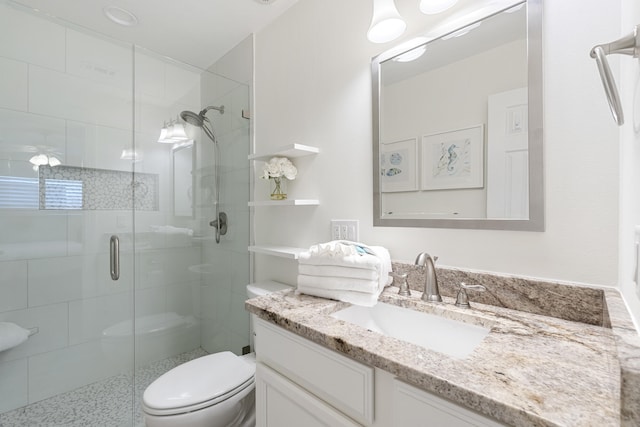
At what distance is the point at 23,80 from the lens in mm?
1541

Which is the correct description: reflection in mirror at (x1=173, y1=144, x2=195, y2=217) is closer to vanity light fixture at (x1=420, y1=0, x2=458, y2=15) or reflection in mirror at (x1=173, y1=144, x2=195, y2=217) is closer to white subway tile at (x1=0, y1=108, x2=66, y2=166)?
white subway tile at (x1=0, y1=108, x2=66, y2=166)

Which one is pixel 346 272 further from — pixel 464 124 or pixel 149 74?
pixel 149 74

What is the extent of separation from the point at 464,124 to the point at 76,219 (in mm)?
2099

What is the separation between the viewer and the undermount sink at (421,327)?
82 cm

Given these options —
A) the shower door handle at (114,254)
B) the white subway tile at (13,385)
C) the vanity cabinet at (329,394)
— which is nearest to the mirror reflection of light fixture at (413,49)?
the vanity cabinet at (329,394)

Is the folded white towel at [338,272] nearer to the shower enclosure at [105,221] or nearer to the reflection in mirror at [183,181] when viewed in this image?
the shower enclosure at [105,221]

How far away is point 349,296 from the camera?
98cm

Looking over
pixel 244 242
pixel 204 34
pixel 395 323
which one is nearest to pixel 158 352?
pixel 244 242

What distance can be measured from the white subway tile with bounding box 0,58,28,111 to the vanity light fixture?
205 cm

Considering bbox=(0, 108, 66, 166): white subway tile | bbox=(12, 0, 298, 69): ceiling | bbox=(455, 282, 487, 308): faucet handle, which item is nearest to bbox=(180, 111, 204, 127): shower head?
bbox=(12, 0, 298, 69): ceiling

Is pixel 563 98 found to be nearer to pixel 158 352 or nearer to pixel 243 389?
pixel 243 389

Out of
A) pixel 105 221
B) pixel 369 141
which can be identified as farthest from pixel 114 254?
pixel 369 141

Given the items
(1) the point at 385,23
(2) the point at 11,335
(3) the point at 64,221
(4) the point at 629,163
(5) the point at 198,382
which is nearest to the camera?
(4) the point at 629,163

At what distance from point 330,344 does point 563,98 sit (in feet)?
3.10
